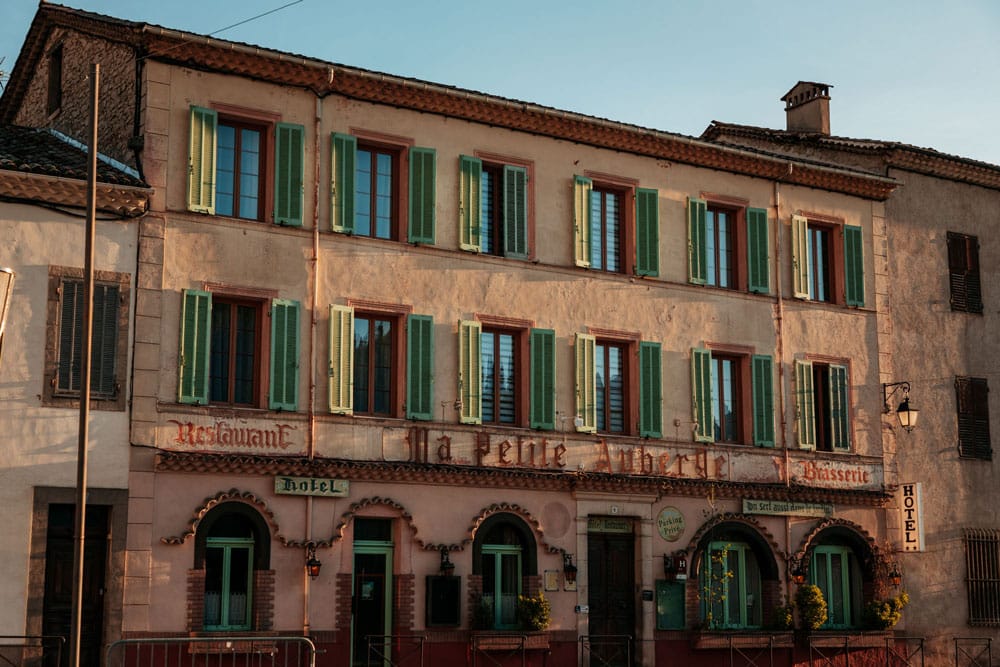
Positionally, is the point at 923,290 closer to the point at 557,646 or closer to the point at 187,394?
the point at 557,646

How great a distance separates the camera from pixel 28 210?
68.1 feet

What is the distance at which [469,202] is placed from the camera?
24891mm

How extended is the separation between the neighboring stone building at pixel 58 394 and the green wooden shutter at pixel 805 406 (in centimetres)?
1355

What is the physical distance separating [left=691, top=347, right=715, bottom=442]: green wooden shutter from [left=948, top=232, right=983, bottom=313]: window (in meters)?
6.95

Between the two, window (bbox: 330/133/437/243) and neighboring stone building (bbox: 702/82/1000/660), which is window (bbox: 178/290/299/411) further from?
neighboring stone building (bbox: 702/82/1000/660)

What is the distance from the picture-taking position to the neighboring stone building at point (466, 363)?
72.1 ft

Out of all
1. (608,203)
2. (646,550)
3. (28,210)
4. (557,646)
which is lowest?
(557,646)

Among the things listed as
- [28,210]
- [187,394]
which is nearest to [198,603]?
[187,394]

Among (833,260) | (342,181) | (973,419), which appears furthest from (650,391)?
(973,419)

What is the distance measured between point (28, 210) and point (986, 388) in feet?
67.0

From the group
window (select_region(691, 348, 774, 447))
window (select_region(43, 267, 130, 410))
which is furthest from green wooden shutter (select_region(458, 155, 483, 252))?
window (select_region(43, 267, 130, 410))

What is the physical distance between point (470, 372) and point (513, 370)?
1.11 metres

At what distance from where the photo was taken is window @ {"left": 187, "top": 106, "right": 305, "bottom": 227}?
886 inches

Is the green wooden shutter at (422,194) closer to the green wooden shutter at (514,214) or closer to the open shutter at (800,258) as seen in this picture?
the green wooden shutter at (514,214)
